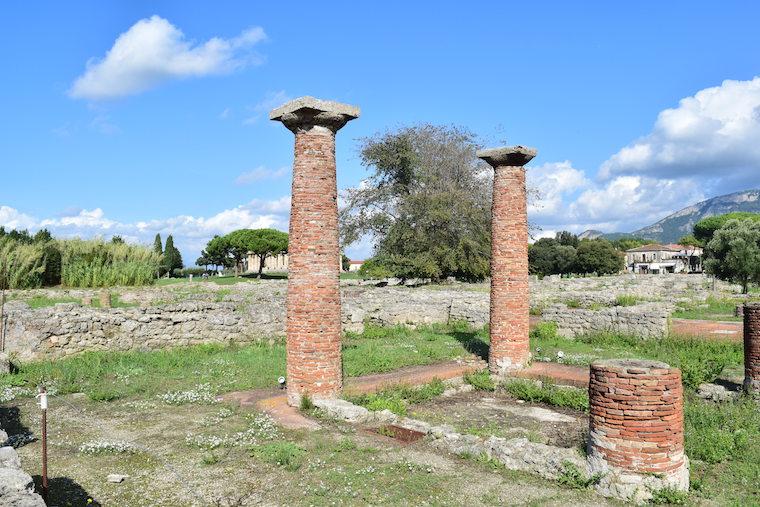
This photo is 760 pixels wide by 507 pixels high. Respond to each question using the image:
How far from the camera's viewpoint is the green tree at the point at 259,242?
61375 mm

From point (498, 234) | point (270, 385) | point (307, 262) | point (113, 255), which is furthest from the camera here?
point (113, 255)

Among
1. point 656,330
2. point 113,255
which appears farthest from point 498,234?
point 113,255

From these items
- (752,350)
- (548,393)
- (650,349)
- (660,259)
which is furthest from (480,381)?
(660,259)

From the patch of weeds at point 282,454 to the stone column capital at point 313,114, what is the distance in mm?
5050

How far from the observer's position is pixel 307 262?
925 centimetres

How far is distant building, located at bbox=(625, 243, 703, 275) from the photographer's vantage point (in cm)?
9275

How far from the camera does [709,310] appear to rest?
2328cm

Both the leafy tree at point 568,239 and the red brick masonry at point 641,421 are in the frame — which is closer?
the red brick masonry at point 641,421

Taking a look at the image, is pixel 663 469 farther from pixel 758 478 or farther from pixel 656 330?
pixel 656 330

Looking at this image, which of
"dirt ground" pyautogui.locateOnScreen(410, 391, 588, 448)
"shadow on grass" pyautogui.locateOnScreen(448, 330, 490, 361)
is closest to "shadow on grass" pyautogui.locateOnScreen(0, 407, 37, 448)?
"dirt ground" pyautogui.locateOnScreen(410, 391, 588, 448)

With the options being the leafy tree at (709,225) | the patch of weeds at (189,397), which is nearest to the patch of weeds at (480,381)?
the patch of weeds at (189,397)

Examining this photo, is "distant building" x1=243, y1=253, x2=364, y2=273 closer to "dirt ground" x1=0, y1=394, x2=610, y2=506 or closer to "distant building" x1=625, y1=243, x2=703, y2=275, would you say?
"distant building" x1=625, y1=243, x2=703, y2=275

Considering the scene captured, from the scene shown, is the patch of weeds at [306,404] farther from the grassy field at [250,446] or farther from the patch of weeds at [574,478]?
the patch of weeds at [574,478]

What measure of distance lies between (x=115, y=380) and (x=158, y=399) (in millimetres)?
1855
